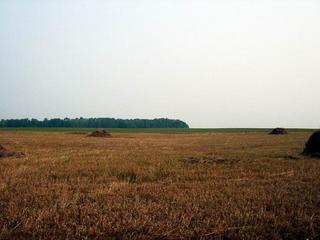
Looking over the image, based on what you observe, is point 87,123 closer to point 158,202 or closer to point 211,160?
point 211,160

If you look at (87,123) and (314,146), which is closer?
(314,146)

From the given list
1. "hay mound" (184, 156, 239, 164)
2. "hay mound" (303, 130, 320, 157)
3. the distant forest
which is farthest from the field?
the distant forest

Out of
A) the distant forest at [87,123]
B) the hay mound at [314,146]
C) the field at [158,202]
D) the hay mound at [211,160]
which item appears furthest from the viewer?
the distant forest at [87,123]

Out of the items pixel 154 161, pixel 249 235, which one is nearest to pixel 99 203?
pixel 249 235

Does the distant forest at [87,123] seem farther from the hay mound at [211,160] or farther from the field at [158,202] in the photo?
the field at [158,202]

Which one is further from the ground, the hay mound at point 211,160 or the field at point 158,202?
the hay mound at point 211,160

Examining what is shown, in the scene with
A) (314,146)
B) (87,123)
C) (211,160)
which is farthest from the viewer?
(87,123)

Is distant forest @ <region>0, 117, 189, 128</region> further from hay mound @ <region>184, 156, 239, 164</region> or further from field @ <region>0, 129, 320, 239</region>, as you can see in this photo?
field @ <region>0, 129, 320, 239</region>

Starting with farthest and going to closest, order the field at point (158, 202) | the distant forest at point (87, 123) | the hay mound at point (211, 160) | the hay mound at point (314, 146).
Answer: the distant forest at point (87, 123)
the hay mound at point (314, 146)
the hay mound at point (211, 160)
the field at point (158, 202)

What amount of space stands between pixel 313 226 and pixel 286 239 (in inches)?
32.9

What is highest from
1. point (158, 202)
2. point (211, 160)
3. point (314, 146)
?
point (314, 146)

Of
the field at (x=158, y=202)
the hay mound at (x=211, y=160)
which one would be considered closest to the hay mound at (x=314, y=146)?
the hay mound at (x=211, y=160)

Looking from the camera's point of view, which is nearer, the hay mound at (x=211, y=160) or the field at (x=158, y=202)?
the field at (x=158, y=202)

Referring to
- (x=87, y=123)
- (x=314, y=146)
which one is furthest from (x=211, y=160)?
(x=87, y=123)
